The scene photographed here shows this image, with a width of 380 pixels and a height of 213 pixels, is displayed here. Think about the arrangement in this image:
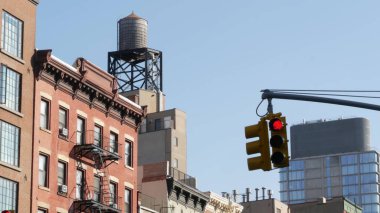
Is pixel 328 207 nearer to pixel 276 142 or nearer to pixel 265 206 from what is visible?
pixel 265 206

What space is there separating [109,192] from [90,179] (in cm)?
234

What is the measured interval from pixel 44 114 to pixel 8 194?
6752 millimetres

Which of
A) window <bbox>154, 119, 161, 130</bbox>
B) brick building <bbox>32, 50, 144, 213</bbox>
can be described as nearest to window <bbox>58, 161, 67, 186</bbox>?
brick building <bbox>32, 50, 144, 213</bbox>

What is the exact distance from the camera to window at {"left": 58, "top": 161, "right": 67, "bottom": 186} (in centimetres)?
6406

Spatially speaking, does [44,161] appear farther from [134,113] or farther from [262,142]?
[262,142]

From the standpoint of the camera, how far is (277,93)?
31844 mm

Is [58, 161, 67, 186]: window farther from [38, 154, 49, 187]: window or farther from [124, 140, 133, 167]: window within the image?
[124, 140, 133, 167]: window

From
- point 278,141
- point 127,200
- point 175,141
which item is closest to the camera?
point 278,141

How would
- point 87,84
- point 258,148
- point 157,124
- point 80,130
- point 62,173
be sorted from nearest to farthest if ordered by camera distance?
point 258,148
point 62,173
point 80,130
point 87,84
point 157,124

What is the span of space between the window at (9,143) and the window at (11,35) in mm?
4443

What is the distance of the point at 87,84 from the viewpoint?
67625mm

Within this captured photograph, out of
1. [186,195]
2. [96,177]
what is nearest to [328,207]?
[186,195]

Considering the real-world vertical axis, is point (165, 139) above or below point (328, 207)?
above

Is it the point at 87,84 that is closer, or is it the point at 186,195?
the point at 87,84
